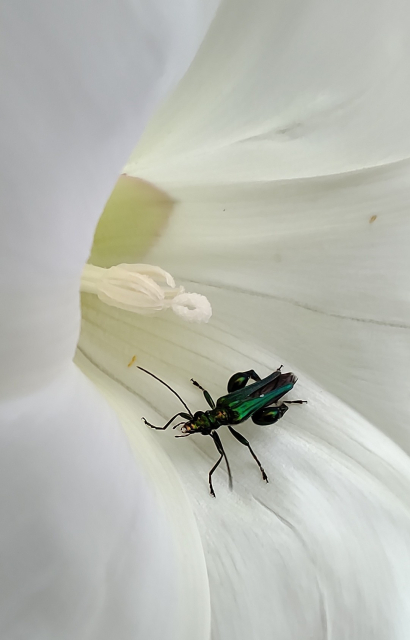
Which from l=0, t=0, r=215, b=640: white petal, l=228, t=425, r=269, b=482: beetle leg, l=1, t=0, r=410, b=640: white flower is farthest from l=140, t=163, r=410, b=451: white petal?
l=0, t=0, r=215, b=640: white petal


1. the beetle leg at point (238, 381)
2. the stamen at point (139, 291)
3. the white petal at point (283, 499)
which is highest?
the stamen at point (139, 291)

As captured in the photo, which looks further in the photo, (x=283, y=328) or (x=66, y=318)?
(x=283, y=328)

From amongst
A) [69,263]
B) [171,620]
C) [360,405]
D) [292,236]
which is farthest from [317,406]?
[69,263]

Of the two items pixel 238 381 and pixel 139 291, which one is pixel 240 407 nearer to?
pixel 238 381

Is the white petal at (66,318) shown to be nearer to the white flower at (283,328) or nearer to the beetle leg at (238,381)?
the white flower at (283,328)

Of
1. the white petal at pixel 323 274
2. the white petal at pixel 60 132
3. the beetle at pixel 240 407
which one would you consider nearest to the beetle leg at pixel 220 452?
the beetle at pixel 240 407

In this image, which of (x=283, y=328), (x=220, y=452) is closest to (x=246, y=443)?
(x=220, y=452)

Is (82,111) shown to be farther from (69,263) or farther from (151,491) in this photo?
(151,491)
